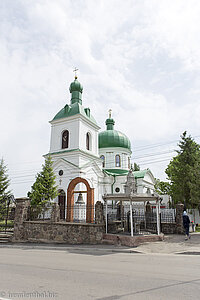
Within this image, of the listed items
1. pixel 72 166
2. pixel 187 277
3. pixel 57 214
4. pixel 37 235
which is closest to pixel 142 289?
pixel 187 277

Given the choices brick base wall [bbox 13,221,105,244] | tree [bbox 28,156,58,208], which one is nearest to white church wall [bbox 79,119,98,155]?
tree [bbox 28,156,58,208]

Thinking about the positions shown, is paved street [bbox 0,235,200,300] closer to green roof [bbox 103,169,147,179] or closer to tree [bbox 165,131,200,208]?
tree [bbox 165,131,200,208]

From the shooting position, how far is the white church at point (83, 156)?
21.8 m

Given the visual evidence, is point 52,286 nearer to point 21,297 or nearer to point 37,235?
point 21,297

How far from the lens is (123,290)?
4.21 metres

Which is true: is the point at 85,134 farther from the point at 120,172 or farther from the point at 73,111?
the point at 120,172

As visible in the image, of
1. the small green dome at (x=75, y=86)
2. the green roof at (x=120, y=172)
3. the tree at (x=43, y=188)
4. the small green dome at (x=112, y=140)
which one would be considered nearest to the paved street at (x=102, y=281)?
the tree at (x=43, y=188)

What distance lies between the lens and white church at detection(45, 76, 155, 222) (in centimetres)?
2180

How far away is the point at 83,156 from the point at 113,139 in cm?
956

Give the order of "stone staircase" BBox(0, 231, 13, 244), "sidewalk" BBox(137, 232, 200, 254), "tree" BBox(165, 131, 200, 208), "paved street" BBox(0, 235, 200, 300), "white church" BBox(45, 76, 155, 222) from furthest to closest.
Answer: "white church" BBox(45, 76, 155, 222) → "tree" BBox(165, 131, 200, 208) → "stone staircase" BBox(0, 231, 13, 244) → "sidewalk" BBox(137, 232, 200, 254) → "paved street" BBox(0, 235, 200, 300)

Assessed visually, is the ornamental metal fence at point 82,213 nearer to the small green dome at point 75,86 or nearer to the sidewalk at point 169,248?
the sidewalk at point 169,248

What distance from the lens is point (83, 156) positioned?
23438 millimetres

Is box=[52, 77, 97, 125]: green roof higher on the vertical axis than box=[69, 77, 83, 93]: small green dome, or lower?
lower

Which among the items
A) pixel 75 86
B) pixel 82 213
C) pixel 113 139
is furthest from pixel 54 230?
pixel 113 139
